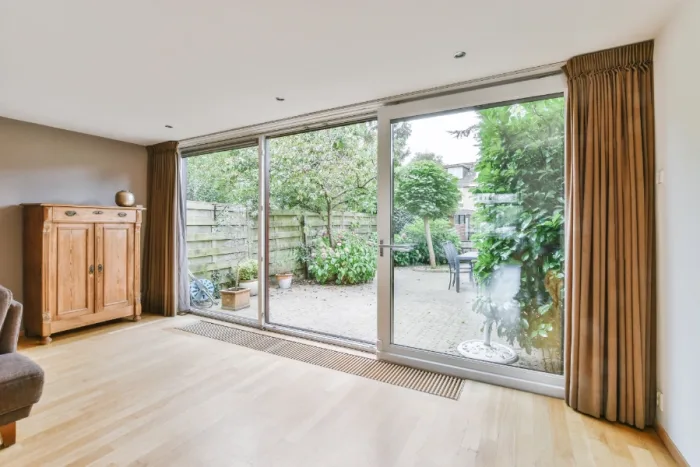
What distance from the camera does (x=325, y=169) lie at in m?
5.13

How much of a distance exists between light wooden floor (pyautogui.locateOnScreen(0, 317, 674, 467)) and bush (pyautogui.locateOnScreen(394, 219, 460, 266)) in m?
0.96

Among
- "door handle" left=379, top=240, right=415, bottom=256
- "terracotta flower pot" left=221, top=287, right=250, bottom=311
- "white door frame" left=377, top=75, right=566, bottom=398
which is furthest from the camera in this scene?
"terracotta flower pot" left=221, top=287, right=250, bottom=311

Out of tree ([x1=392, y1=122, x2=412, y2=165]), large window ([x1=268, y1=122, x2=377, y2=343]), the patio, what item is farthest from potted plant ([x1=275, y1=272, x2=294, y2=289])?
tree ([x1=392, y1=122, x2=412, y2=165])

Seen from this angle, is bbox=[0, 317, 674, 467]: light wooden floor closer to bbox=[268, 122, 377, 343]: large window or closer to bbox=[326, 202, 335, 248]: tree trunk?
bbox=[268, 122, 377, 343]: large window

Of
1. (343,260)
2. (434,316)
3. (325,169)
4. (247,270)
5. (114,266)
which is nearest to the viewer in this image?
(434,316)

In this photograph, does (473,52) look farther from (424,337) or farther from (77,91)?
(77,91)

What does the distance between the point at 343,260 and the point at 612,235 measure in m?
3.80

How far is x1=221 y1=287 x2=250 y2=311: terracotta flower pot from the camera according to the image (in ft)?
14.5

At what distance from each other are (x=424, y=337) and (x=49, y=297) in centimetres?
353

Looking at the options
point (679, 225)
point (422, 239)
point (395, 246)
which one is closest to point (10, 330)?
point (395, 246)

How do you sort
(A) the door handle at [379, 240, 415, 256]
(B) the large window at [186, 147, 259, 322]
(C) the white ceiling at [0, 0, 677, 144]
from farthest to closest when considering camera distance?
(B) the large window at [186, 147, 259, 322] → (A) the door handle at [379, 240, 415, 256] → (C) the white ceiling at [0, 0, 677, 144]

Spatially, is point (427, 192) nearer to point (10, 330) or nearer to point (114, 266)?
point (10, 330)

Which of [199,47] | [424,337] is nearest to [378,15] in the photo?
[199,47]

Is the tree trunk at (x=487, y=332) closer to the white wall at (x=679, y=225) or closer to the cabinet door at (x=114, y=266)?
the white wall at (x=679, y=225)
